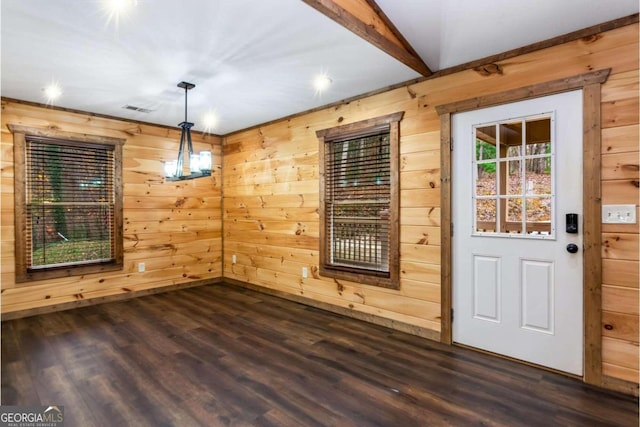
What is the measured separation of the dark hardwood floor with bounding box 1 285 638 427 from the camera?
204 cm

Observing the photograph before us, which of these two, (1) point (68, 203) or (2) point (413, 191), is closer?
(2) point (413, 191)

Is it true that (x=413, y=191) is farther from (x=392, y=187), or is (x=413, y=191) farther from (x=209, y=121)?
(x=209, y=121)

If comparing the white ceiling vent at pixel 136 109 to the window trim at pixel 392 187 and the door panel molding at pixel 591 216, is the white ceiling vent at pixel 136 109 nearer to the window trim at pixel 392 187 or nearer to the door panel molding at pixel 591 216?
the window trim at pixel 392 187

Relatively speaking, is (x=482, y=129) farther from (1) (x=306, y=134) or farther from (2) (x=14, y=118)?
(2) (x=14, y=118)

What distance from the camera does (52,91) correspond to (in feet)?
11.6

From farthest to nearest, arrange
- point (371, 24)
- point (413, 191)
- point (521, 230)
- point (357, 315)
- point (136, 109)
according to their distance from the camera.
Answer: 1. point (136, 109)
2. point (357, 315)
3. point (413, 191)
4. point (521, 230)
5. point (371, 24)

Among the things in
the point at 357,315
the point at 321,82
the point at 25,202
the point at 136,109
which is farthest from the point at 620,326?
the point at 25,202

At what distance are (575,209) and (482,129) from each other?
0.94 meters

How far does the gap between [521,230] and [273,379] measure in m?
2.22

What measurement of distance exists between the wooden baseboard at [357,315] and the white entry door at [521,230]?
287 mm

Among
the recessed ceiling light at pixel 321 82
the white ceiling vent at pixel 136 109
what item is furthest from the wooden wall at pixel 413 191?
the white ceiling vent at pixel 136 109

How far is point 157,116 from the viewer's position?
176 inches

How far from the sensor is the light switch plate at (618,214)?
7.39ft

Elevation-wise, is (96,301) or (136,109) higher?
(136,109)
